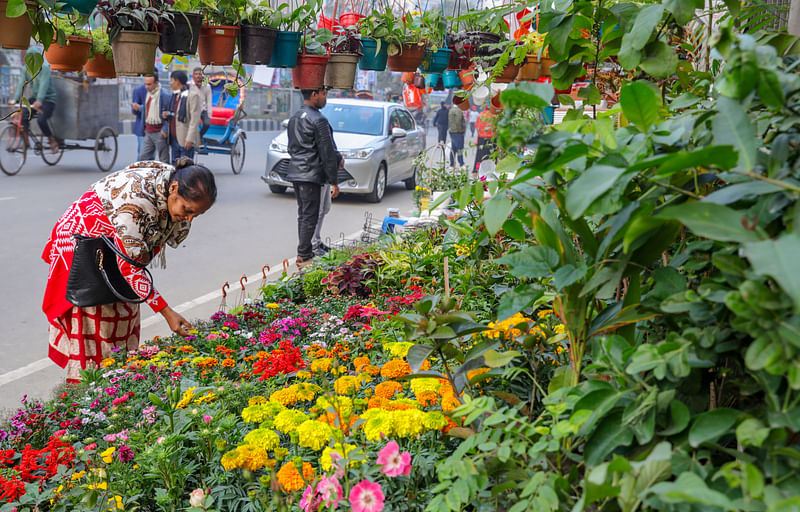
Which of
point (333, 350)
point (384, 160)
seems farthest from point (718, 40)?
point (384, 160)

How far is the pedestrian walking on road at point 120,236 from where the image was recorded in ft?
9.71

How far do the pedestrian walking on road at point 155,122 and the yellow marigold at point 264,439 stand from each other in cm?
837

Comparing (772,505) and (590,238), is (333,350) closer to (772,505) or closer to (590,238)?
(590,238)

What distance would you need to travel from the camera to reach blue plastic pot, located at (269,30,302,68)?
362 cm

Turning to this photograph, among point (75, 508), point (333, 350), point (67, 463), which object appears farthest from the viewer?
point (333, 350)

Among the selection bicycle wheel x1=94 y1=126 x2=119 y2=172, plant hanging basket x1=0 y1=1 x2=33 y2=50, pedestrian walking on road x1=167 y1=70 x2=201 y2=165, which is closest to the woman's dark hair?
plant hanging basket x1=0 y1=1 x2=33 y2=50

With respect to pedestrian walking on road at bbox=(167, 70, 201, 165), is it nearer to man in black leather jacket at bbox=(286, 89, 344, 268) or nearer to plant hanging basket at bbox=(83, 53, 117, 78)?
man in black leather jacket at bbox=(286, 89, 344, 268)

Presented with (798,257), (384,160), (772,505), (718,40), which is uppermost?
(718,40)

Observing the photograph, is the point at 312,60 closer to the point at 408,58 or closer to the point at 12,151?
the point at 408,58

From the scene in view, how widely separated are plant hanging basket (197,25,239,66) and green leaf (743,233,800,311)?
3067 mm

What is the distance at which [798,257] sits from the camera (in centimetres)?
69

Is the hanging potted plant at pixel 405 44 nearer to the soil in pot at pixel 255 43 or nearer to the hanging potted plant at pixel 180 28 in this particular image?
the soil in pot at pixel 255 43

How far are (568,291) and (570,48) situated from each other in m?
0.76

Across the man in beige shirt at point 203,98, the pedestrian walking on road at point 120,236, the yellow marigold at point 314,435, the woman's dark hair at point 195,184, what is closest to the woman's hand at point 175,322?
the pedestrian walking on road at point 120,236
